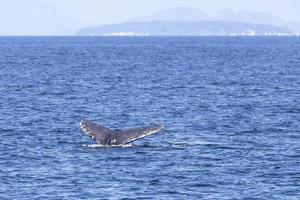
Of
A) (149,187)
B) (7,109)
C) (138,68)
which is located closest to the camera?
(149,187)

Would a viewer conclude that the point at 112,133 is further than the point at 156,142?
No

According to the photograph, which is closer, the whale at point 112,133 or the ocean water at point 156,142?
the ocean water at point 156,142

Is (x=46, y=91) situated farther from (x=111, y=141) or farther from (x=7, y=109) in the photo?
(x=111, y=141)

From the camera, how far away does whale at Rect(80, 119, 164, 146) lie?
37.6 metres

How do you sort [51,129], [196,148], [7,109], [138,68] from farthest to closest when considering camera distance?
[138,68] < [7,109] < [51,129] < [196,148]

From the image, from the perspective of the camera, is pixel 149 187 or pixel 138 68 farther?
pixel 138 68

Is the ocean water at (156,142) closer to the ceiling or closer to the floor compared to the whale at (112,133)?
closer to the floor

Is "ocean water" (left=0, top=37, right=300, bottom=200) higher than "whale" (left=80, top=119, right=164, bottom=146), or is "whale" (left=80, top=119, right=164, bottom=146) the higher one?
"whale" (left=80, top=119, right=164, bottom=146)

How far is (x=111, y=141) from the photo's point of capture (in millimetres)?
39594

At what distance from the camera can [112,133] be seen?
129 ft

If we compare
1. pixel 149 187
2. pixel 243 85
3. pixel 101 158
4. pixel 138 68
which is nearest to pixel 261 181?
pixel 149 187

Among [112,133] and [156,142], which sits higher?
[112,133]

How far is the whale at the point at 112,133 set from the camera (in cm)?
3759

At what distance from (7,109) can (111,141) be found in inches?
842
